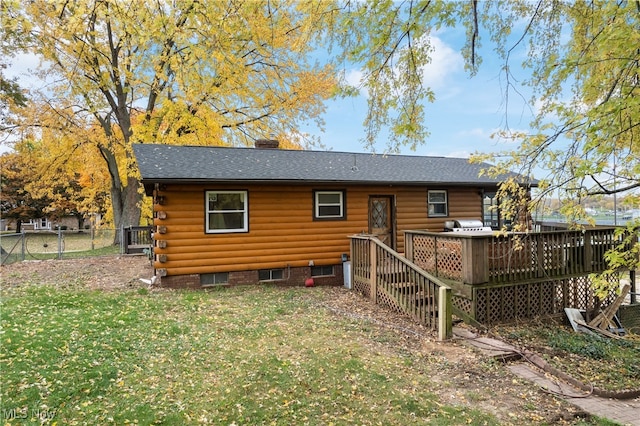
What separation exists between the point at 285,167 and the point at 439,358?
703cm

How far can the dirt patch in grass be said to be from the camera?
4.23 metres

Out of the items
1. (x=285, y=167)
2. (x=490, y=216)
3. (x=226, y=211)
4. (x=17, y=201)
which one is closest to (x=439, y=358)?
(x=226, y=211)

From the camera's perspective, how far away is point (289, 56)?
52.0 ft

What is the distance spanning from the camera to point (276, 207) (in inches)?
410

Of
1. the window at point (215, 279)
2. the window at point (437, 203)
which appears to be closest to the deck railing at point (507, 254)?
the window at point (437, 203)

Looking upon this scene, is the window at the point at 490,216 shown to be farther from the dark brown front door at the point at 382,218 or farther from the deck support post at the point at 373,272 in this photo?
the deck support post at the point at 373,272

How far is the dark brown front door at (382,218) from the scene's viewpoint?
11.6 metres

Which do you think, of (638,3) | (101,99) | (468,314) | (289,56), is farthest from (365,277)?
(101,99)

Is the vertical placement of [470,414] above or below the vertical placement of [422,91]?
below

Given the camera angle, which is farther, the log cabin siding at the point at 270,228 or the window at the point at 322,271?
the window at the point at 322,271

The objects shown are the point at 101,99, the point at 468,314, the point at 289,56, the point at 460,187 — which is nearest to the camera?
the point at 468,314

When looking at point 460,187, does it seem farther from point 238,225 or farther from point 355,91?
point 355,91

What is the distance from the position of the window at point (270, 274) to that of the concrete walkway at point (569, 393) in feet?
18.0

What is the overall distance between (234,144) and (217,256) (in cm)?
1063
